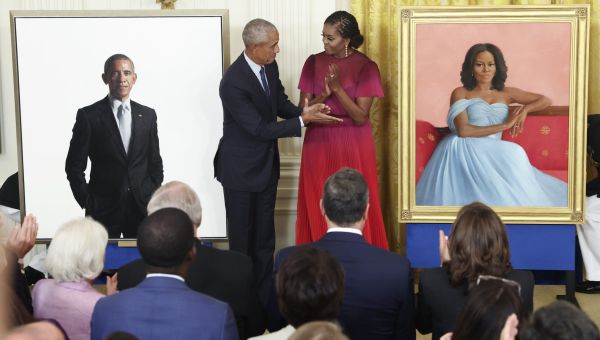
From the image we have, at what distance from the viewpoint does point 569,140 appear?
212 inches

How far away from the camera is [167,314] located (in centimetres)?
261

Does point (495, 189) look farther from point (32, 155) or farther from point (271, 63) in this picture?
point (32, 155)

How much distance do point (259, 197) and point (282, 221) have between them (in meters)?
0.94

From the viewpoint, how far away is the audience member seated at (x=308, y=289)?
2.54m

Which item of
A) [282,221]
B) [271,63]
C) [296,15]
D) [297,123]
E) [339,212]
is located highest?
[296,15]

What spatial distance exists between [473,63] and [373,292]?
2.63m

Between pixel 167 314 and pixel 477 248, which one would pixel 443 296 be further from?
pixel 167 314

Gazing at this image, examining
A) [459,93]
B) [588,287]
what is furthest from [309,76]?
[588,287]

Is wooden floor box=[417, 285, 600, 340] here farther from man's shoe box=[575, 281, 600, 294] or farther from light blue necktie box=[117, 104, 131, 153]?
light blue necktie box=[117, 104, 131, 153]

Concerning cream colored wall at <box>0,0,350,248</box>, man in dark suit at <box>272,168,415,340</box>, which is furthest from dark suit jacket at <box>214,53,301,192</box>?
man in dark suit at <box>272,168,415,340</box>

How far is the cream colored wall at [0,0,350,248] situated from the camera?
6.25 m

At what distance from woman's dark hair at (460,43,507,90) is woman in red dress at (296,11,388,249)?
538mm

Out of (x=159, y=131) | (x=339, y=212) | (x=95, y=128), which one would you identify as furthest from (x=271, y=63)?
(x=339, y=212)

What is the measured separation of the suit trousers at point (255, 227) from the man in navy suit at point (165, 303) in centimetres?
266
